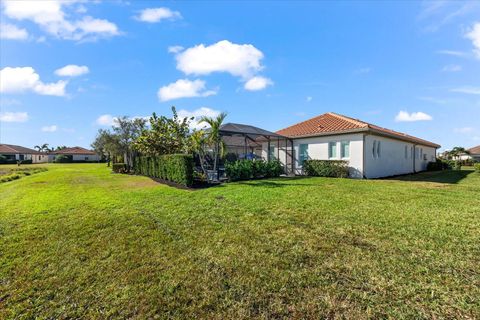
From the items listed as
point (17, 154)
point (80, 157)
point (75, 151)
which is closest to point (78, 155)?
point (80, 157)

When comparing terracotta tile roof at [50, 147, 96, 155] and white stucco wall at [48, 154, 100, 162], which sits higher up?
terracotta tile roof at [50, 147, 96, 155]

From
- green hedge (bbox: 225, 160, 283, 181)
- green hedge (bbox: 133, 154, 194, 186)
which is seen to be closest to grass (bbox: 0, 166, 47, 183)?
green hedge (bbox: 133, 154, 194, 186)

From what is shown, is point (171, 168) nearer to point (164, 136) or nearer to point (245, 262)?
point (164, 136)

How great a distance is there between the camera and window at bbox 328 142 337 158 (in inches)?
659

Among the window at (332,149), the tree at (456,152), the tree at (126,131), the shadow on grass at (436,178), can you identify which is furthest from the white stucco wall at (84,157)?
the tree at (456,152)

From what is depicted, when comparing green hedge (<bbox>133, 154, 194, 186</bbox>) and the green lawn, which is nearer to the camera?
the green lawn

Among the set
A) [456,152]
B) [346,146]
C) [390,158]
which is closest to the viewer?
[346,146]

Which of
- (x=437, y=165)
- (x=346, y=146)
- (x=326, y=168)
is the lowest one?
(x=326, y=168)

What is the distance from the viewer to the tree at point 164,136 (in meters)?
19.0

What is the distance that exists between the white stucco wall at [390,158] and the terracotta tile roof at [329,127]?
0.61m

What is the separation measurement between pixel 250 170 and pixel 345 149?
21.4 feet

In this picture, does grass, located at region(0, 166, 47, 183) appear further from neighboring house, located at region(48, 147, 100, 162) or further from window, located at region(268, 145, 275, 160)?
neighboring house, located at region(48, 147, 100, 162)

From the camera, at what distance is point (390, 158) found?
1841 cm

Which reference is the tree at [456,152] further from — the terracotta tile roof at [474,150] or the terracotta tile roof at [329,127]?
the terracotta tile roof at [329,127]
